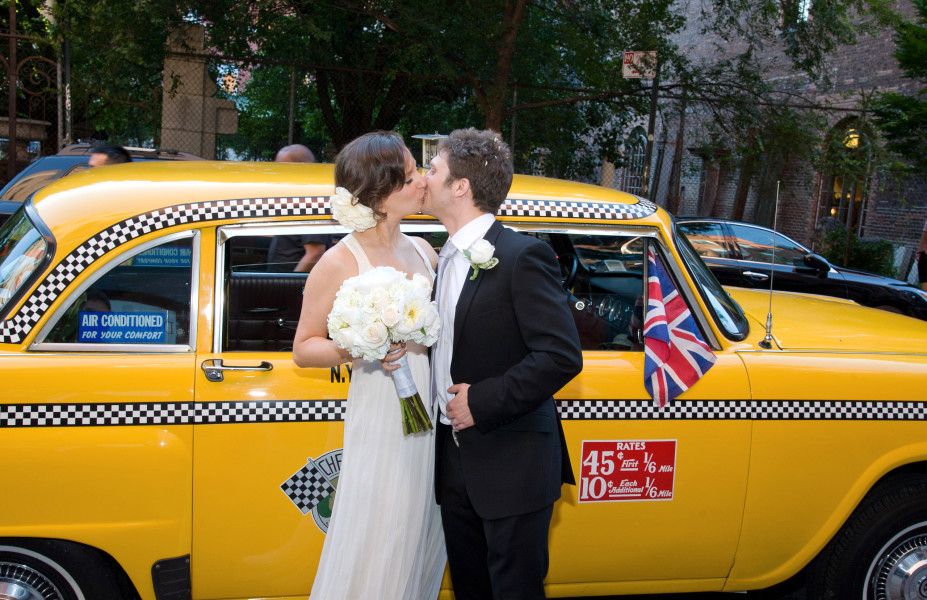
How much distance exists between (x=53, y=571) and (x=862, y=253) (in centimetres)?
1511

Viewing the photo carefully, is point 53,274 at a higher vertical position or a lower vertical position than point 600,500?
higher

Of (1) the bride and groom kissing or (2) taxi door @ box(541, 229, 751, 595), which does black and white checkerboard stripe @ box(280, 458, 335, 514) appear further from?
(2) taxi door @ box(541, 229, 751, 595)

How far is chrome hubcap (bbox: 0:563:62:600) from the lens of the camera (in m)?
2.59

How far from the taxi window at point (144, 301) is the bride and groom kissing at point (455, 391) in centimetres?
54

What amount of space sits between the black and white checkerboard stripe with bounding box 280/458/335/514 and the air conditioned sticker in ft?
3.06

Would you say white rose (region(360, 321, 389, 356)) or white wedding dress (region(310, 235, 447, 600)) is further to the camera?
white wedding dress (region(310, 235, 447, 600))

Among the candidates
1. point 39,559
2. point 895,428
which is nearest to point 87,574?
point 39,559

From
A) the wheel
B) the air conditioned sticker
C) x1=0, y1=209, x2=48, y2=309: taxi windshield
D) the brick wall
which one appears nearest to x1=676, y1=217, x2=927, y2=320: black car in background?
the brick wall

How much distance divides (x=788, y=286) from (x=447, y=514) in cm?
857

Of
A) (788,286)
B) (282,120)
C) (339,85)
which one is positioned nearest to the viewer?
(788,286)

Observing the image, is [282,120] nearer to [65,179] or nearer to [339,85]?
[339,85]

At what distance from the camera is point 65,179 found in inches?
120

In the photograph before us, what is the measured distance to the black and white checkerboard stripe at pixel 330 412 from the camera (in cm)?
257

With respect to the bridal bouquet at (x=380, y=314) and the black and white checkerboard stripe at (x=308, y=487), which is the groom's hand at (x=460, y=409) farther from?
the black and white checkerboard stripe at (x=308, y=487)
